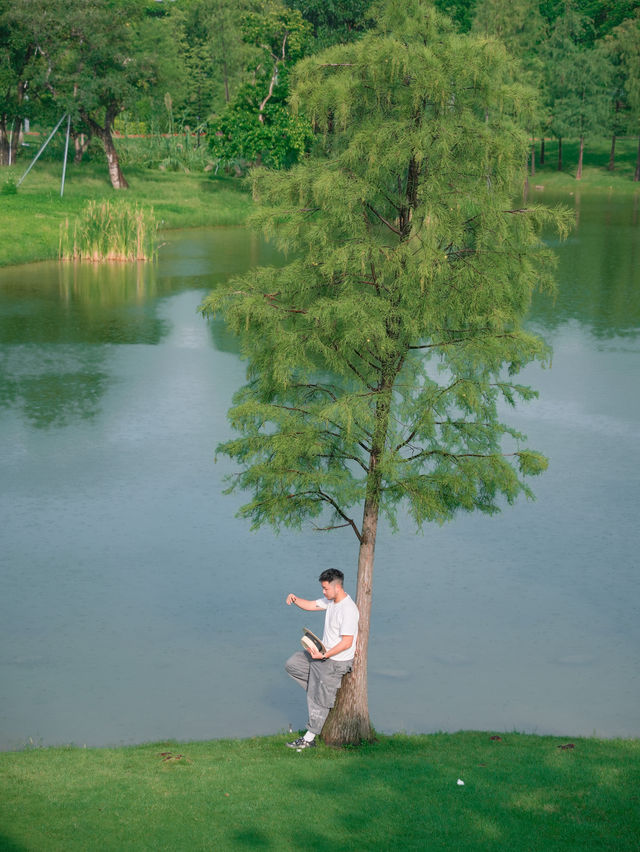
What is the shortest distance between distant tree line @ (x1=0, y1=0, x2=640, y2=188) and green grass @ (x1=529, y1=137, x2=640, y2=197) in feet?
4.30

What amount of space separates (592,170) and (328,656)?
8126 centimetres

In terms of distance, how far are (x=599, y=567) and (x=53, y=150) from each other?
56.7 m

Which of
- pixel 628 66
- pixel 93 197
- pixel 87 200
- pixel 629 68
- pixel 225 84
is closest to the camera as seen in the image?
pixel 87 200

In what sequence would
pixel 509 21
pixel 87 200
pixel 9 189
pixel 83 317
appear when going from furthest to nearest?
pixel 509 21, pixel 87 200, pixel 9 189, pixel 83 317

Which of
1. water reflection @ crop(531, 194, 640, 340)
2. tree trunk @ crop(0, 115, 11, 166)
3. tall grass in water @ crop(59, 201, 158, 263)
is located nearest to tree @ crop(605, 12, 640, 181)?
water reflection @ crop(531, 194, 640, 340)

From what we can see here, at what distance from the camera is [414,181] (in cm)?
1113

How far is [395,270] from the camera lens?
1084 centimetres

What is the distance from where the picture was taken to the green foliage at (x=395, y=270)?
10.7m

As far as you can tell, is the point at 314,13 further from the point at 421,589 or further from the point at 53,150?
the point at 421,589

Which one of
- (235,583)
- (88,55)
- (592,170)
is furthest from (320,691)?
(592,170)

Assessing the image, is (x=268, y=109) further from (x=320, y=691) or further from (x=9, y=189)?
(x=320, y=691)

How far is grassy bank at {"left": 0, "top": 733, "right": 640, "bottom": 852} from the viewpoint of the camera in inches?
325

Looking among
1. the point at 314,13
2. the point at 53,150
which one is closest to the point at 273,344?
the point at 53,150

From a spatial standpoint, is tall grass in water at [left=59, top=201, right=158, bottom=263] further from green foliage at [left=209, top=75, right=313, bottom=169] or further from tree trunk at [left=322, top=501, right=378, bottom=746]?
tree trunk at [left=322, top=501, right=378, bottom=746]
